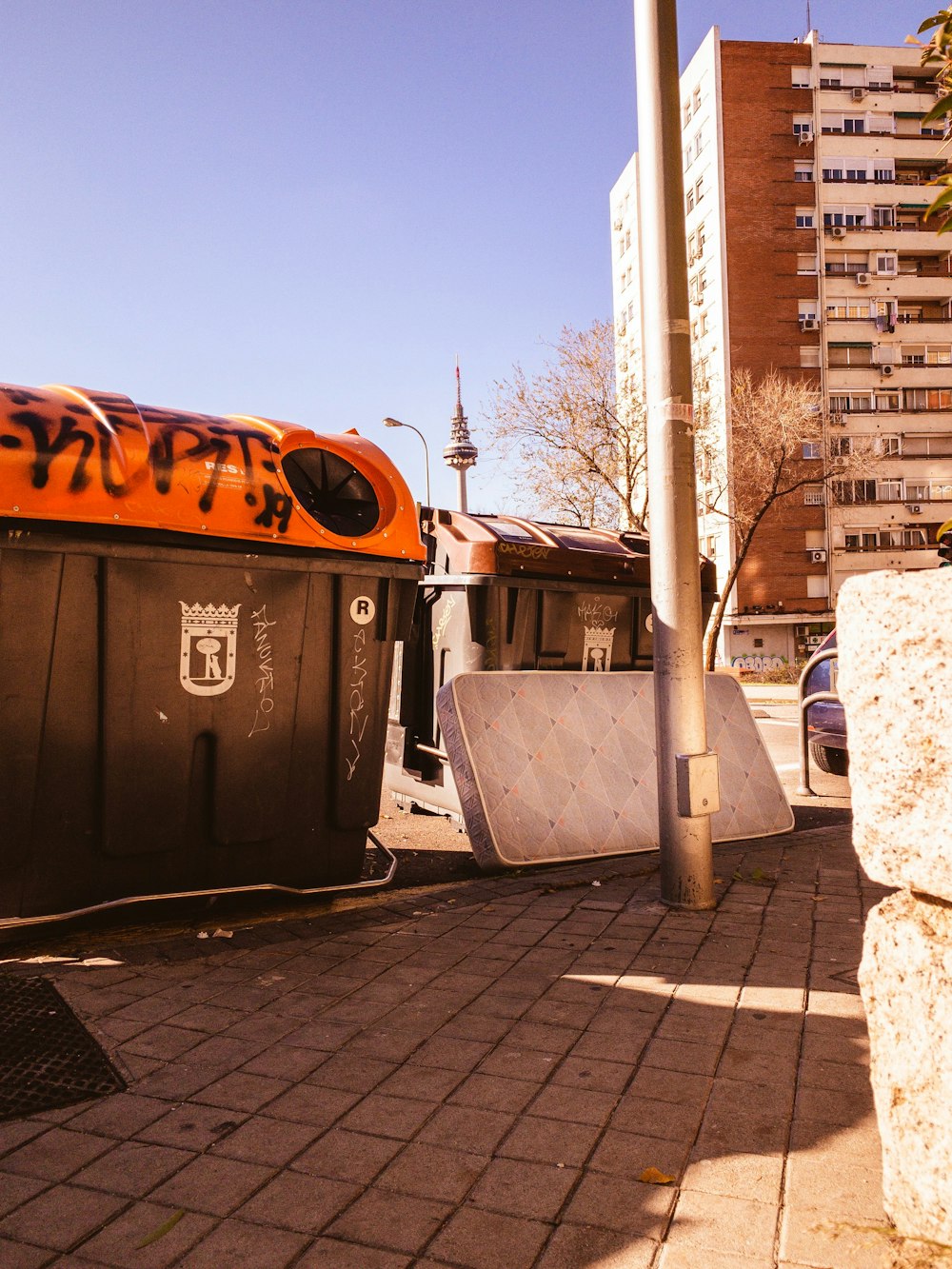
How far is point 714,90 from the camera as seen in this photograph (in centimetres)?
4456

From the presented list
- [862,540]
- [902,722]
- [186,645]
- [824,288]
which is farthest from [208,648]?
[824,288]

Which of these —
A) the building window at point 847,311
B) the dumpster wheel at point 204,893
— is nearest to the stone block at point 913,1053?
the dumpster wheel at point 204,893

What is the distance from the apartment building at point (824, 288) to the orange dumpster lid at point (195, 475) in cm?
4020

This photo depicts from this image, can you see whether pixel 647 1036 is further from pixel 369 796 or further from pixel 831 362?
pixel 831 362

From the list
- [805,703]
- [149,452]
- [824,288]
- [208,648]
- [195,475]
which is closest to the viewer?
[149,452]

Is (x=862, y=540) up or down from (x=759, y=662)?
up

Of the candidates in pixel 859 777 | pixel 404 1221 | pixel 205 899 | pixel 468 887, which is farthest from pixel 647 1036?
pixel 205 899

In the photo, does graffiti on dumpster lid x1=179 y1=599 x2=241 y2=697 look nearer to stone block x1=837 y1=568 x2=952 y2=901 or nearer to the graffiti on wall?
stone block x1=837 y1=568 x2=952 y2=901

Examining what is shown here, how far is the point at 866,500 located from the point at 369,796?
45423 mm

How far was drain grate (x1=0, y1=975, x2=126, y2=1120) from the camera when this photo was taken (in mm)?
2605

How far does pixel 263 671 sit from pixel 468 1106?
2.32 meters

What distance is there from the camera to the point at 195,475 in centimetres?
407

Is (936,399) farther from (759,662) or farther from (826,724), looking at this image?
(826,724)

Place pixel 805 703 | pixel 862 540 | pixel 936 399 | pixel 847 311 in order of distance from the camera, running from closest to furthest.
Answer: pixel 805 703 < pixel 862 540 < pixel 847 311 < pixel 936 399
